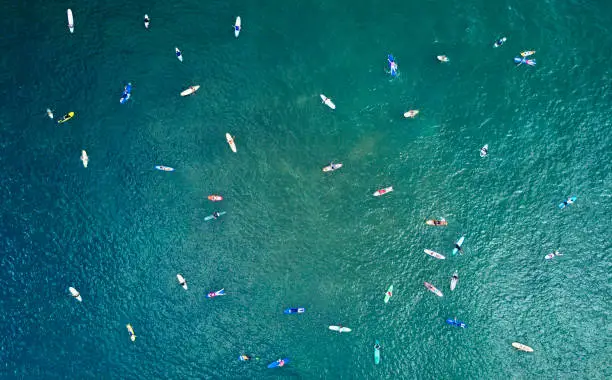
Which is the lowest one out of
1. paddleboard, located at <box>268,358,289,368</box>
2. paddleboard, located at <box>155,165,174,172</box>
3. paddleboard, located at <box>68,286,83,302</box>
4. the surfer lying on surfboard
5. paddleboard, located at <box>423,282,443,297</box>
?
paddleboard, located at <box>268,358,289,368</box>

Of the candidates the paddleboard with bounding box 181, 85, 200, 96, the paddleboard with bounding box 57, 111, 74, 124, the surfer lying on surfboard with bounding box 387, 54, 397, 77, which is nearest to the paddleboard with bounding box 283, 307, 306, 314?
the paddleboard with bounding box 181, 85, 200, 96

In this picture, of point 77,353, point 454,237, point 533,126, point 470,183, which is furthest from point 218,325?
point 533,126

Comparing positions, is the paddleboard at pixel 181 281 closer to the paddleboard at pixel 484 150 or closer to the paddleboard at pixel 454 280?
the paddleboard at pixel 454 280

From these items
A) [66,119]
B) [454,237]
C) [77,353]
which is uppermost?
[66,119]

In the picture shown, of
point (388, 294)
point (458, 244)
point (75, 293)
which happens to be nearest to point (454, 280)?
point (458, 244)

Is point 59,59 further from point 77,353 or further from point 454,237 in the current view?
point 454,237

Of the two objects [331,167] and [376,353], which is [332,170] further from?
[376,353]

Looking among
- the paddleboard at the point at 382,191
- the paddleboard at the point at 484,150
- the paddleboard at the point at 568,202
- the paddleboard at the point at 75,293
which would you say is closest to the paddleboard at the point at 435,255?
the paddleboard at the point at 382,191

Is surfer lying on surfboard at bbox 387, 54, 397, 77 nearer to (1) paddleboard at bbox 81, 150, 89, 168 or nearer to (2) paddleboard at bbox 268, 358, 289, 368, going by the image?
(2) paddleboard at bbox 268, 358, 289, 368
